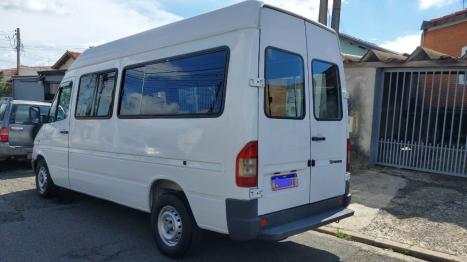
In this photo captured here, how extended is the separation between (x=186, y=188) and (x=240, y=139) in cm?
94

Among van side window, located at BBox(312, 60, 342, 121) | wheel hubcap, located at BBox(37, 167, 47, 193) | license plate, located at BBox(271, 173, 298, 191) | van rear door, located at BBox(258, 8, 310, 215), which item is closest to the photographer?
van rear door, located at BBox(258, 8, 310, 215)

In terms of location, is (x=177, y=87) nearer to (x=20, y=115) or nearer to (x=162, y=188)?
(x=162, y=188)

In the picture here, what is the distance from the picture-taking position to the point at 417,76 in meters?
8.71

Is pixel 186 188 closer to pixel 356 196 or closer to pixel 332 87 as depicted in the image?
pixel 332 87

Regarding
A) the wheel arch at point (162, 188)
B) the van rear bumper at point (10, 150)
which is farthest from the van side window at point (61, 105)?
the van rear bumper at point (10, 150)

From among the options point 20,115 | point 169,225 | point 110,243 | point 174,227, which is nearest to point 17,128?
point 20,115

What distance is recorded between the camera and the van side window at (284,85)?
393 centimetres

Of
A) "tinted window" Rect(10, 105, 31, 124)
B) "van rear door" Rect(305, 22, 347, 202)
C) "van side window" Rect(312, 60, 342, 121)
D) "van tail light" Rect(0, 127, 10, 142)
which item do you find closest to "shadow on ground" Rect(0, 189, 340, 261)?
"van rear door" Rect(305, 22, 347, 202)

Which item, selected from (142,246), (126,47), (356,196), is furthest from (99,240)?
(356,196)

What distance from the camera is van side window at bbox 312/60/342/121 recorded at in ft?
15.0

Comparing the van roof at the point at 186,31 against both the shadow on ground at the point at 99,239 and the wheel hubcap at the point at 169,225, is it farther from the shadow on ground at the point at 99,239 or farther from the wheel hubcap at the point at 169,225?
the shadow on ground at the point at 99,239

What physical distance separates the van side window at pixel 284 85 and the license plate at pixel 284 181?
612 millimetres

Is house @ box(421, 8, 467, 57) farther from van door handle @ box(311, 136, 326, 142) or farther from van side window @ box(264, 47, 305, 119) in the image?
van side window @ box(264, 47, 305, 119)

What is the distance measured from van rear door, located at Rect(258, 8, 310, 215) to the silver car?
691cm
